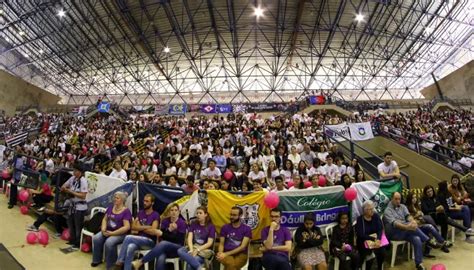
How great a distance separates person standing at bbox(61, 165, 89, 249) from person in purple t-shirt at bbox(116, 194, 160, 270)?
154cm

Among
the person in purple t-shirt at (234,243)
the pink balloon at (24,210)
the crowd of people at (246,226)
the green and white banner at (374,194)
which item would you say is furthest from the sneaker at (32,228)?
the green and white banner at (374,194)

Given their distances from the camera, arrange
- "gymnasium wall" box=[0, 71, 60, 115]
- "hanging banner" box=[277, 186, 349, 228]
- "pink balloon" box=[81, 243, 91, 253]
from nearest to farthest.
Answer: "hanging banner" box=[277, 186, 349, 228] < "pink balloon" box=[81, 243, 91, 253] < "gymnasium wall" box=[0, 71, 60, 115]

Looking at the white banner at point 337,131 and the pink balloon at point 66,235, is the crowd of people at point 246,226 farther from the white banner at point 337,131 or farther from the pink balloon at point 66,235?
the white banner at point 337,131

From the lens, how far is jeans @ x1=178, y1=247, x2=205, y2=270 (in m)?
4.33

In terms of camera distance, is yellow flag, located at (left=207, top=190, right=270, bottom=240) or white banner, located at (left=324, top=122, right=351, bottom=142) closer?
yellow flag, located at (left=207, top=190, right=270, bottom=240)

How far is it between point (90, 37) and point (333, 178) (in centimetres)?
2687

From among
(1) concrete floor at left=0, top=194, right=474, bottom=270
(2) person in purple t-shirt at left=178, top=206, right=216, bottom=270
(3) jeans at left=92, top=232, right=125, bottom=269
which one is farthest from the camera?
(1) concrete floor at left=0, top=194, right=474, bottom=270

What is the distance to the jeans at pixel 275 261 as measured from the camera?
4.27 metres

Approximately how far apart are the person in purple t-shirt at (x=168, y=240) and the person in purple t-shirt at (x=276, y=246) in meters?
1.31

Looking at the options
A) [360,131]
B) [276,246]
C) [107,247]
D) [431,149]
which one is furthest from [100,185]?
[360,131]

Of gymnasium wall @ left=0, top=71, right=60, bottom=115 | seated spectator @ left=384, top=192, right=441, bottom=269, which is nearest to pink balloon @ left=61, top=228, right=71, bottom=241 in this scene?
seated spectator @ left=384, top=192, right=441, bottom=269

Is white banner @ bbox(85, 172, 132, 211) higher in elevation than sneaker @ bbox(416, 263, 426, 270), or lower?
higher

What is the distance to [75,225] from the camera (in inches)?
234

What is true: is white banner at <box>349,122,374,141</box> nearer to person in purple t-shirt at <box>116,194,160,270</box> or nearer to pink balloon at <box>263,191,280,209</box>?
pink balloon at <box>263,191,280,209</box>
